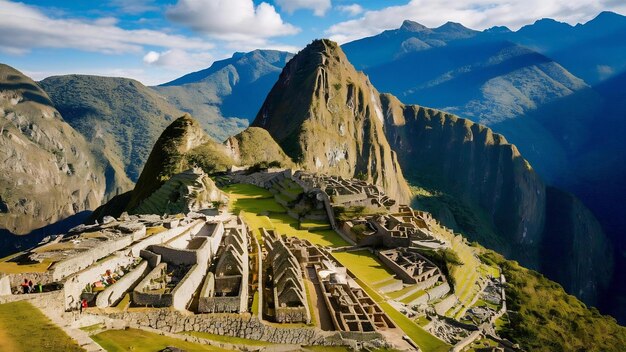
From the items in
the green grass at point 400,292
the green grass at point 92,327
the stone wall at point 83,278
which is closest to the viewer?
the green grass at point 92,327

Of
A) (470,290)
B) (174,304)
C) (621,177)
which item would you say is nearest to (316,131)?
(470,290)

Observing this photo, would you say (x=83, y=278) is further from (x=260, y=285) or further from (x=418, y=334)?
(x=418, y=334)

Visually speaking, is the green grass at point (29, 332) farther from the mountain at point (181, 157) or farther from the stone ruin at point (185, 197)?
the mountain at point (181, 157)

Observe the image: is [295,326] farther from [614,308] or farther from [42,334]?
[614,308]

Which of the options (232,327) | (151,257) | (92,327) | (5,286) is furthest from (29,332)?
(151,257)

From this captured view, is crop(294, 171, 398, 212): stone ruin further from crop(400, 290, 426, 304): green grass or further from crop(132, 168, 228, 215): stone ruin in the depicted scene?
crop(400, 290, 426, 304): green grass

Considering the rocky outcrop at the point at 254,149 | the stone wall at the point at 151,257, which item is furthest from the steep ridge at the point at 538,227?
the stone wall at the point at 151,257
